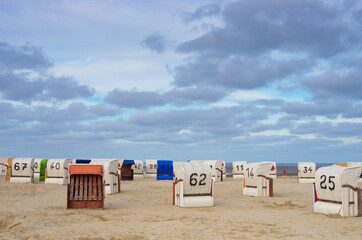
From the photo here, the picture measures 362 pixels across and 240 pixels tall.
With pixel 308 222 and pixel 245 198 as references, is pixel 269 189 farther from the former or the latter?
pixel 308 222

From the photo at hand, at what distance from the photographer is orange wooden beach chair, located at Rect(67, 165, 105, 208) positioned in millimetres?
17156

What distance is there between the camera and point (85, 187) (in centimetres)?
1752

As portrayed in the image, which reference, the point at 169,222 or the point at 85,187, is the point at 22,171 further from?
the point at 169,222

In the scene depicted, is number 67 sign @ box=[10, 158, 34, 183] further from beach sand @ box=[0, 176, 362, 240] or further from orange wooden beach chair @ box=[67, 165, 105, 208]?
orange wooden beach chair @ box=[67, 165, 105, 208]

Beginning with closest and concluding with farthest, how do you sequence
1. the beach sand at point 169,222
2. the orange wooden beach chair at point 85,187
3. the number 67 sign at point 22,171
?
the beach sand at point 169,222 → the orange wooden beach chair at point 85,187 → the number 67 sign at point 22,171

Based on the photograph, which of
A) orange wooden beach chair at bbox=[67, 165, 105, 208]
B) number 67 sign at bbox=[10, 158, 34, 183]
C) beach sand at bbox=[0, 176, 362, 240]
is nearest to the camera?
beach sand at bbox=[0, 176, 362, 240]

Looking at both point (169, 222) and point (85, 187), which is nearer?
point (169, 222)

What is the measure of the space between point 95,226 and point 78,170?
5.57 metres

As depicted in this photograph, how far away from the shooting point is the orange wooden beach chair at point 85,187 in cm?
1716

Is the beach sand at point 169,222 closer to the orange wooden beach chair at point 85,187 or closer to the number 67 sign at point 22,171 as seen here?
the orange wooden beach chair at point 85,187

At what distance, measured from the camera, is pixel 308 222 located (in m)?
13.9

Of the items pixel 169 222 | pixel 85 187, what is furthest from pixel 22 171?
pixel 169 222

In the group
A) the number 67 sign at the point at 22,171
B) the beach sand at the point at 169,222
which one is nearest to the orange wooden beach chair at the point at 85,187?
the beach sand at the point at 169,222

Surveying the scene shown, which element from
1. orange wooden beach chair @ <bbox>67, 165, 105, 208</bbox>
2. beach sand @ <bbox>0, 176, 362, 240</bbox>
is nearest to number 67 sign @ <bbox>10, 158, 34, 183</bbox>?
beach sand @ <bbox>0, 176, 362, 240</bbox>
